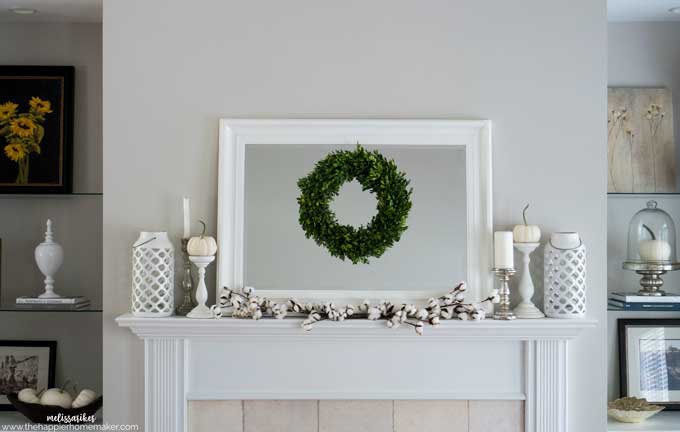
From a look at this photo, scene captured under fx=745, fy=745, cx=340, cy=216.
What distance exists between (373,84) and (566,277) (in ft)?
3.46

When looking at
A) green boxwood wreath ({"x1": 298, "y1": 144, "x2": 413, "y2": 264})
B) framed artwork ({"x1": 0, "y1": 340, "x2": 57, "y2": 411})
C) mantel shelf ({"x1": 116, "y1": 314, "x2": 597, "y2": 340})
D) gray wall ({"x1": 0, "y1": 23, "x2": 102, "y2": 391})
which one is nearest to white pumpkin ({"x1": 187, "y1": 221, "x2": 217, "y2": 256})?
mantel shelf ({"x1": 116, "y1": 314, "x2": 597, "y2": 340})

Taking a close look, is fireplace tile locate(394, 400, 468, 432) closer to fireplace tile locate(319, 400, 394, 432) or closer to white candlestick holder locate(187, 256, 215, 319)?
fireplace tile locate(319, 400, 394, 432)

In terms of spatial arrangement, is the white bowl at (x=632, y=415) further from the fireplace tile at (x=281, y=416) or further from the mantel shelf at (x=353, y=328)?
the fireplace tile at (x=281, y=416)

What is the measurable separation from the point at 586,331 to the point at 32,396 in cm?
233

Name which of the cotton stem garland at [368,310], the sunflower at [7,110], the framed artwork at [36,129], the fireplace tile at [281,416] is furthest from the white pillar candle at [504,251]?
the sunflower at [7,110]

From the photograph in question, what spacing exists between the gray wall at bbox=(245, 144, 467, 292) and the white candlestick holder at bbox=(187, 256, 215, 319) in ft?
0.55

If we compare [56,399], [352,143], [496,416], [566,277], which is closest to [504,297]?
[566,277]

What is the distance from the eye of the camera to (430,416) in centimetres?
288

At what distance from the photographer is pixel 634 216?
11.1 feet

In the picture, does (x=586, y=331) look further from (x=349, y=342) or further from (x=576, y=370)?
(x=349, y=342)

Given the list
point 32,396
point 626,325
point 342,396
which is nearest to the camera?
point 342,396

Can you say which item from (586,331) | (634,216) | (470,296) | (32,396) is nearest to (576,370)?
(586,331)

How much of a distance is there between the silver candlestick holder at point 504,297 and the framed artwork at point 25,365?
6.80 ft

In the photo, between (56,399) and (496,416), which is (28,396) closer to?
(56,399)
